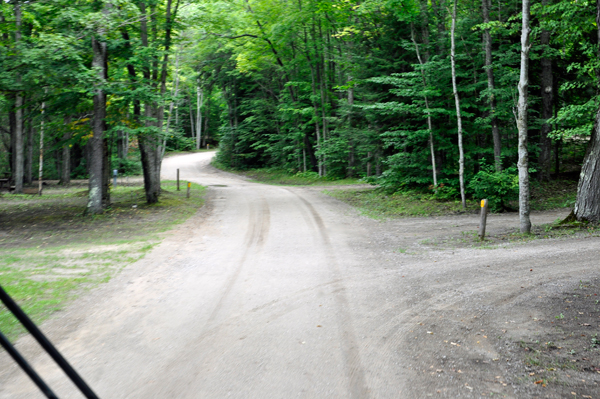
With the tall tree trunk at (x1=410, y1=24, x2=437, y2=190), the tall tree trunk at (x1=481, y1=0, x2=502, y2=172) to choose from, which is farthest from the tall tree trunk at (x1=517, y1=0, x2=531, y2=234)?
the tall tree trunk at (x1=410, y1=24, x2=437, y2=190)

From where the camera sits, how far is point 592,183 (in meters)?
12.2

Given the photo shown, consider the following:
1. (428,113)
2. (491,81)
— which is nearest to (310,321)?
(428,113)

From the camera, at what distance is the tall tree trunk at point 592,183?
12.2 meters

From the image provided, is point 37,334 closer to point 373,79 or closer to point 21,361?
point 21,361

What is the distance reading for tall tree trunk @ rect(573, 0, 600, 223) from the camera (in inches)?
479

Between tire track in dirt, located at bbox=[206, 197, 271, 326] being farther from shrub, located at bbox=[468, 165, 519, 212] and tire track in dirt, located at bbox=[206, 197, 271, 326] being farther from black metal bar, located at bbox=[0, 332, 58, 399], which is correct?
shrub, located at bbox=[468, 165, 519, 212]

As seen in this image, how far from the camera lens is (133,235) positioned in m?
12.7

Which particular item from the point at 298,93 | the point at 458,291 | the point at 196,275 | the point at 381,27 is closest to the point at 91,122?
the point at 196,275

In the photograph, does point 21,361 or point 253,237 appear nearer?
point 21,361

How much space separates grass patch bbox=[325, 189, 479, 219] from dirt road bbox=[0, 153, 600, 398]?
576 centimetres

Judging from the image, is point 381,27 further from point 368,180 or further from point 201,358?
point 201,358

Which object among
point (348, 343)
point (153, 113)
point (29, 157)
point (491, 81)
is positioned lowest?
point (348, 343)

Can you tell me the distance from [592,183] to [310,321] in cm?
1048

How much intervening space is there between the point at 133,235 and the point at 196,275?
16.8ft
